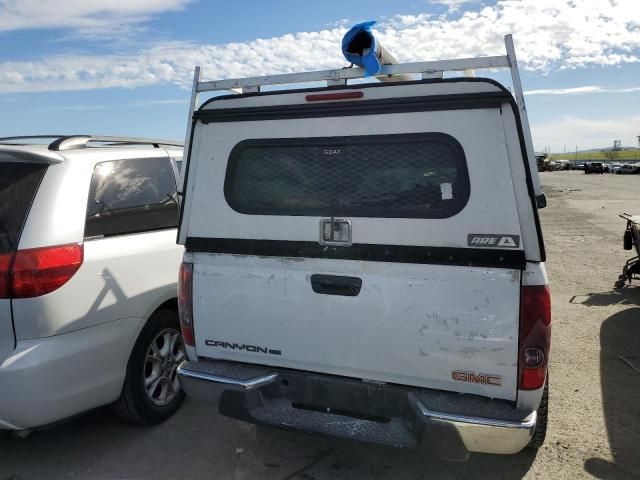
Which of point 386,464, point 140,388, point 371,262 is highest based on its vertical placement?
point 371,262

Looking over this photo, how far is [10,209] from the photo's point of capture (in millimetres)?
2955

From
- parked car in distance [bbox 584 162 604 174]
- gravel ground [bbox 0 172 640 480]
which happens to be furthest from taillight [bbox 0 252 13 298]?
parked car in distance [bbox 584 162 604 174]

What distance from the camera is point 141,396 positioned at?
3.54m

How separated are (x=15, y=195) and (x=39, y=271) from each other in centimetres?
49

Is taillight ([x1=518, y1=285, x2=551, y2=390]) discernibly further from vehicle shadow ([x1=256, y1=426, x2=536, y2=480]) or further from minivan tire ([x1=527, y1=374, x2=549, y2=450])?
vehicle shadow ([x1=256, y1=426, x2=536, y2=480])

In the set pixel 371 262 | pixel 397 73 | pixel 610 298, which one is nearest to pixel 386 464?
pixel 371 262

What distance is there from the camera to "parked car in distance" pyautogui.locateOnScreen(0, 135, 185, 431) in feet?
9.29

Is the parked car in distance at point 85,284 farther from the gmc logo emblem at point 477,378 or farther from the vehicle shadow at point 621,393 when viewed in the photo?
the vehicle shadow at point 621,393

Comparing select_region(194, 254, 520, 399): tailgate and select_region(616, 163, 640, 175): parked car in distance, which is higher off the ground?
select_region(194, 254, 520, 399): tailgate

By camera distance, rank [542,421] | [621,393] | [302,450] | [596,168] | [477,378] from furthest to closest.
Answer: [596,168] → [621,393] → [302,450] → [542,421] → [477,378]

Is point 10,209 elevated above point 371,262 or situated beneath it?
elevated above

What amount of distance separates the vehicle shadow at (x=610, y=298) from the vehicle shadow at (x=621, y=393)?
0.39m

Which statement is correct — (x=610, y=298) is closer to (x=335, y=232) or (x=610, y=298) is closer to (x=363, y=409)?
(x=363, y=409)

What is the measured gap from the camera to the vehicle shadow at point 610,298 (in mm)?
6664
